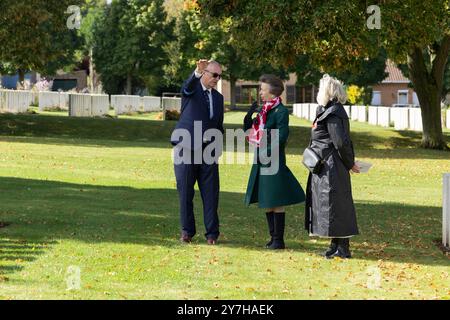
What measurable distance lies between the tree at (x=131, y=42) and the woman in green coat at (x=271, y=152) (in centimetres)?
Result: 7190

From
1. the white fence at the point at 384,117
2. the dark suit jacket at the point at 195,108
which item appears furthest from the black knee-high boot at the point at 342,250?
the white fence at the point at 384,117

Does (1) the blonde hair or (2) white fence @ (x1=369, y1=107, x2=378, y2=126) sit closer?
(1) the blonde hair

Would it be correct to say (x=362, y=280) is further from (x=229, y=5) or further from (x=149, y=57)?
(x=149, y=57)

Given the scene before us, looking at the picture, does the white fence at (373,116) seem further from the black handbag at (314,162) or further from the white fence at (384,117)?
the black handbag at (314,162)

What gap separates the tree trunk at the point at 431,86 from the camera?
119 feet

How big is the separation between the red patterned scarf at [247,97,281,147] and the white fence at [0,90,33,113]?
35.2 metres

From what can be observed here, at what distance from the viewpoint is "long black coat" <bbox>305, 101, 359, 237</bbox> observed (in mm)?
10242

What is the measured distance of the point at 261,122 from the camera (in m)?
10.9

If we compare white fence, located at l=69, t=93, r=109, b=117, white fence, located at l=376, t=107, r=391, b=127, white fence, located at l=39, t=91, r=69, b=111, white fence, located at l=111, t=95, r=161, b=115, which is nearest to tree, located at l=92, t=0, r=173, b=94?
white fence, located at l=111, t=95, r=161, b=115

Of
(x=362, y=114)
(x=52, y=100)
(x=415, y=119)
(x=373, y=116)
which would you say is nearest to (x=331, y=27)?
(x=415, y=119)

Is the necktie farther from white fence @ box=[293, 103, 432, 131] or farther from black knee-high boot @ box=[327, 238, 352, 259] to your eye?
white fence @ box=[293, 103, 432, 131]
